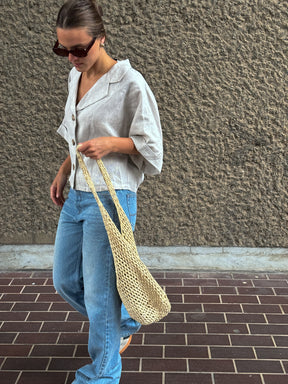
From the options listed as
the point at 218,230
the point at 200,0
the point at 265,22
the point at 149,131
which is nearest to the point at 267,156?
the point at 218,230

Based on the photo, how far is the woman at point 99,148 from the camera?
2.28m

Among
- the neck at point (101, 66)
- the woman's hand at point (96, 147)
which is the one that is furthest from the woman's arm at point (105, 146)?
the neck at point (101, 66)

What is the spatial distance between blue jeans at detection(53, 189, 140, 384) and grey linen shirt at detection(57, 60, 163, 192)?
91 mm

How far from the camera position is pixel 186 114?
398cm

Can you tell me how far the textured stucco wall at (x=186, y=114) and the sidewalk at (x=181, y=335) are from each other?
0.42 m

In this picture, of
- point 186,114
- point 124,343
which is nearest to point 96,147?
point 124,343

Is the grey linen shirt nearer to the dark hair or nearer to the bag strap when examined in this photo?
the bag strap

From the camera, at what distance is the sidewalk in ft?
9.29

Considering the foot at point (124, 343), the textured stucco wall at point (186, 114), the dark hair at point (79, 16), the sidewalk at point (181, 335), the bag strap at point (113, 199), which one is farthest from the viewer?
the textured stucco wall at point (186, 114)

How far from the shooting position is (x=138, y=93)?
2.34 meters

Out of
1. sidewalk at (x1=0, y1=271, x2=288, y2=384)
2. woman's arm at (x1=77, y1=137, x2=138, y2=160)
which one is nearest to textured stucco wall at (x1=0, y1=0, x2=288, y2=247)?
sidewalk at (x1=0, y1=271, x2=288, y2=384)

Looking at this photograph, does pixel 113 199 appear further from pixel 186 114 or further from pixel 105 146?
pixel 186 114

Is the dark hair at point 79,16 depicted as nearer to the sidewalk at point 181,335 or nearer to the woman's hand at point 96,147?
the woman's hand at point 96,147

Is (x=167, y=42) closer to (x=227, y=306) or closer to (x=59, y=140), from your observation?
(x=59, y=140)
